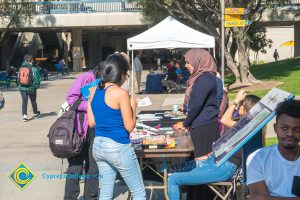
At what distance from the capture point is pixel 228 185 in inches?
212

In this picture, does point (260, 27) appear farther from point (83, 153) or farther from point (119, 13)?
point (83, 153)

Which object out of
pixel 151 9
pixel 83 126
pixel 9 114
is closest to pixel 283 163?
pixel 83 126

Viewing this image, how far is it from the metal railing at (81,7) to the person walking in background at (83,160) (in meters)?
32.9

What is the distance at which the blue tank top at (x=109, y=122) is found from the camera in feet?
15.8

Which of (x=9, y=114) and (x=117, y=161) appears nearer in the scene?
(x=117, y=161)

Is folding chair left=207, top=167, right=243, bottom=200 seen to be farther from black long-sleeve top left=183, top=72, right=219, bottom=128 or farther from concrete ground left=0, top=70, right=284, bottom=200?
concrete ground left=0, top=70, right=284, bottom=200

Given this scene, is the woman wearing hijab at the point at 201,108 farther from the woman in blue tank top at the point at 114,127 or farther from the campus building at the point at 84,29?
the campus building at the point at 84,29

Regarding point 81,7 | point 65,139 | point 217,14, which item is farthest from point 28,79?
point 81,7

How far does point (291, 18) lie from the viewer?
118ft

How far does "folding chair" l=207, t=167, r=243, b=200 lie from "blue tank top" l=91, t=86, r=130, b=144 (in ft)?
3.53

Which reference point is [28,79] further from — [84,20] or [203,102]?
[84,20]

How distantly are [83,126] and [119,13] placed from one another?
3355 centimetres

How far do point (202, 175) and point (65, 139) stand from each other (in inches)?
60.7

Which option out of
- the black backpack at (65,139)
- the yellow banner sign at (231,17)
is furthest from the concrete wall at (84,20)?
the black backpack at (65,139)
